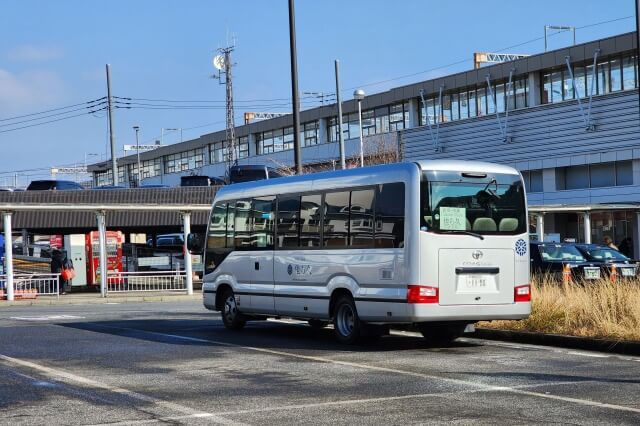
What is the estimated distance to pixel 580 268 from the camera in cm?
2352

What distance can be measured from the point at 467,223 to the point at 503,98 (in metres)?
38.9

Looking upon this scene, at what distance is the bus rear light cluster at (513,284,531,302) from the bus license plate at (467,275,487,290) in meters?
0.58

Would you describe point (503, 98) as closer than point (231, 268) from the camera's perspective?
No

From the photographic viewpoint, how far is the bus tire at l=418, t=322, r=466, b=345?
16031 millimetres

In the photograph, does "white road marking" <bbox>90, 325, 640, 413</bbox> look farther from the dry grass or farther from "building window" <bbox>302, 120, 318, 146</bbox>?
"building window" <bbox>302, 120, 318, 146</bbox>

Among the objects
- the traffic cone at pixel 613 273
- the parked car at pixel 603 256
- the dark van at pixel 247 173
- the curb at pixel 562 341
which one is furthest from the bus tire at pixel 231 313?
the dark van at pixel 247 173

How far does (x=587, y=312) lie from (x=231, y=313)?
6.49m

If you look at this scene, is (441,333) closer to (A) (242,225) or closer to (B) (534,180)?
(A) (242,225)

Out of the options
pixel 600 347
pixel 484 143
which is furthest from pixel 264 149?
pixel 600 347

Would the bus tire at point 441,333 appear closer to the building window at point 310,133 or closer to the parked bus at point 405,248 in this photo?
the parked bus at point 405,248

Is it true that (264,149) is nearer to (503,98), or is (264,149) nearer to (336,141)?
(336,141)

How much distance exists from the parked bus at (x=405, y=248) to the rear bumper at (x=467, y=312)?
0.6 inches

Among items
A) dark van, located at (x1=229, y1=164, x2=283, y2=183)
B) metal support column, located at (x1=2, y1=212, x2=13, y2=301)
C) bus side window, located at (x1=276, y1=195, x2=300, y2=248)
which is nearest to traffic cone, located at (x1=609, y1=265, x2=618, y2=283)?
bus side window, located at (x1=276, y1=195, x2=300, y2=248)

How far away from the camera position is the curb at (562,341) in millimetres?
14172
